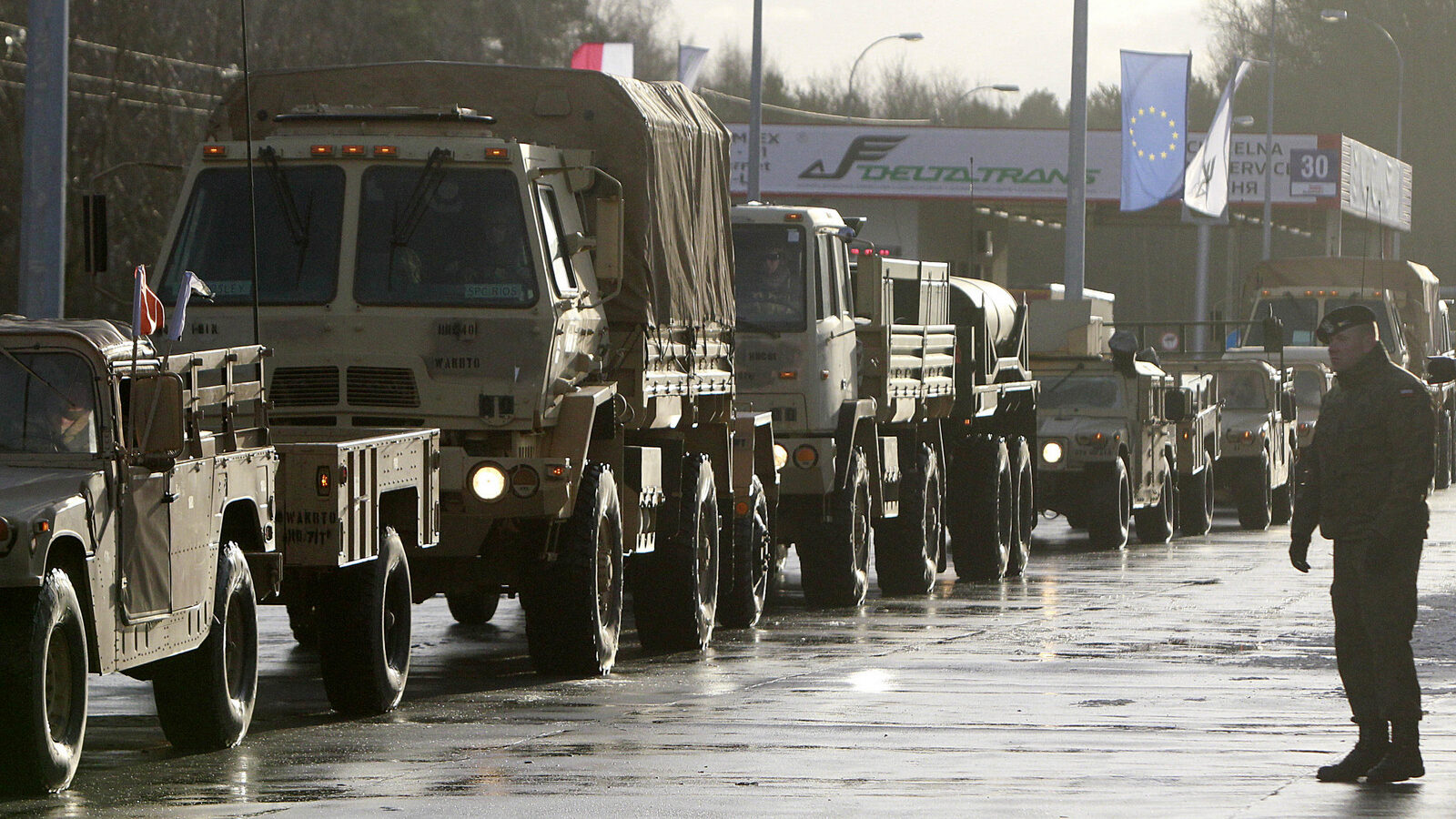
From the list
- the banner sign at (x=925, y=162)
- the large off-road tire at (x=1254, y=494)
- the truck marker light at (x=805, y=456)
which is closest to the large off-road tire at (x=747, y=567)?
the truck marker light at (x=805, y=456)

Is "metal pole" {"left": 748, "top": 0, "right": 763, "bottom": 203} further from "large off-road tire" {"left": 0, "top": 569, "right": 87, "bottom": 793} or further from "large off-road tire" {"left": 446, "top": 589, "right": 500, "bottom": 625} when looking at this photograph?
"large off-road tire" {"left": 0, "top": 569, "right": 87, "bottom": 793}

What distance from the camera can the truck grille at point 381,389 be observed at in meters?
13.4

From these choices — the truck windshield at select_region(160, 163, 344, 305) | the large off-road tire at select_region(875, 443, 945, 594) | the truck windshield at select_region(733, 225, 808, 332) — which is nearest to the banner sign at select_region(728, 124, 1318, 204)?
the large off-road tire at select_region(875, 443, 945, 594)

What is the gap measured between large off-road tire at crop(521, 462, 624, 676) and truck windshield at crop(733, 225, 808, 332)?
4.31m

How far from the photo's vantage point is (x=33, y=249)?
16719mm

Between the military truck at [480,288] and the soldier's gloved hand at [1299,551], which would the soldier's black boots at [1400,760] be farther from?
the military truck at [480,288]

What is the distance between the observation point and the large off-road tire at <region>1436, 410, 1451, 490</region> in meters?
40.2

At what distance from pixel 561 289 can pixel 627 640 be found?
380cm

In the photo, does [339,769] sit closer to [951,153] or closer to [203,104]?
[203,104]

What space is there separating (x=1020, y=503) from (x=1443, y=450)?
18886 mm

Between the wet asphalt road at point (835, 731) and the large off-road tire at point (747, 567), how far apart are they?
0.34 m

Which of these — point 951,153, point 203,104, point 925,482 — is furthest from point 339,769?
point 951,153

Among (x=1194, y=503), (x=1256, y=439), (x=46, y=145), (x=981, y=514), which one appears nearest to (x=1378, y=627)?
(x=46, y=145)

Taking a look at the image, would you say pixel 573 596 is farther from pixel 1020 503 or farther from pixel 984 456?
pixel 1020 503
